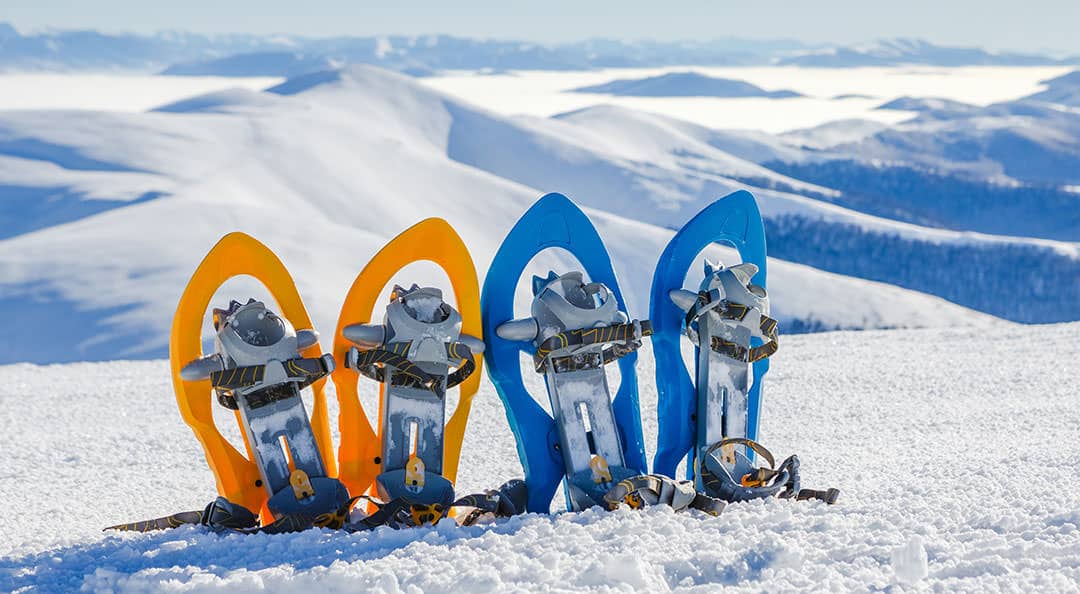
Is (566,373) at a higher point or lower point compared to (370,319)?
lower

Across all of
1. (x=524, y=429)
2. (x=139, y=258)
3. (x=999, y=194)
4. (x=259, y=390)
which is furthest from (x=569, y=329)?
(x=999, y=194)

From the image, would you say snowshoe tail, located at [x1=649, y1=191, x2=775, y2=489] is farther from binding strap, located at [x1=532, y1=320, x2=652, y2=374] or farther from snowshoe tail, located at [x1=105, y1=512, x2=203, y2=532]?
snowshoe tail, located at [x1=105, y1=512, x2=203, y2=532]

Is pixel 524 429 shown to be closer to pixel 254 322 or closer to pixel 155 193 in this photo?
pixel 254 322

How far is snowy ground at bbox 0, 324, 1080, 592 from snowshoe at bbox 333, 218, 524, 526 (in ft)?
1.63

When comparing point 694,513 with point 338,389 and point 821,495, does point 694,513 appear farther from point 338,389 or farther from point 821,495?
point 338,389

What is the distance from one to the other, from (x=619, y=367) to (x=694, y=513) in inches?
30.4

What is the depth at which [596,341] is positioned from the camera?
4.07 metres

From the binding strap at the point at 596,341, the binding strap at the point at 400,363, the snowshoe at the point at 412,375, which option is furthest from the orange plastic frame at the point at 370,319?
the binding strap at the point at 596,341

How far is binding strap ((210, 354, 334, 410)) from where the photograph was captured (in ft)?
12.2

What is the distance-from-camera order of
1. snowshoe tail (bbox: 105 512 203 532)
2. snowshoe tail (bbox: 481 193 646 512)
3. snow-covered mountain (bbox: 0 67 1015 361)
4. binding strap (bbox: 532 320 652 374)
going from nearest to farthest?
snowshoe tail (bbox: 105 512 203 532) < binding strap (bbox: 532 320 652 374) < snowshoe tail (bbox: 481 193 646 512) < snow-covered mountain (bbox: 0 67 1015 361)

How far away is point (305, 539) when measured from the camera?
339 cm

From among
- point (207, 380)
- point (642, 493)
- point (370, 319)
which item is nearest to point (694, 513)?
point (642, 493)

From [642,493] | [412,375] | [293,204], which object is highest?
[412,375]

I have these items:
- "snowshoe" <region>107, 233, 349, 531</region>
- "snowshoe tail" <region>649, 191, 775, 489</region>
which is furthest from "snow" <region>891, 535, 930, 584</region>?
"snowshoe" <region>107, 233, 349, 531</region>
